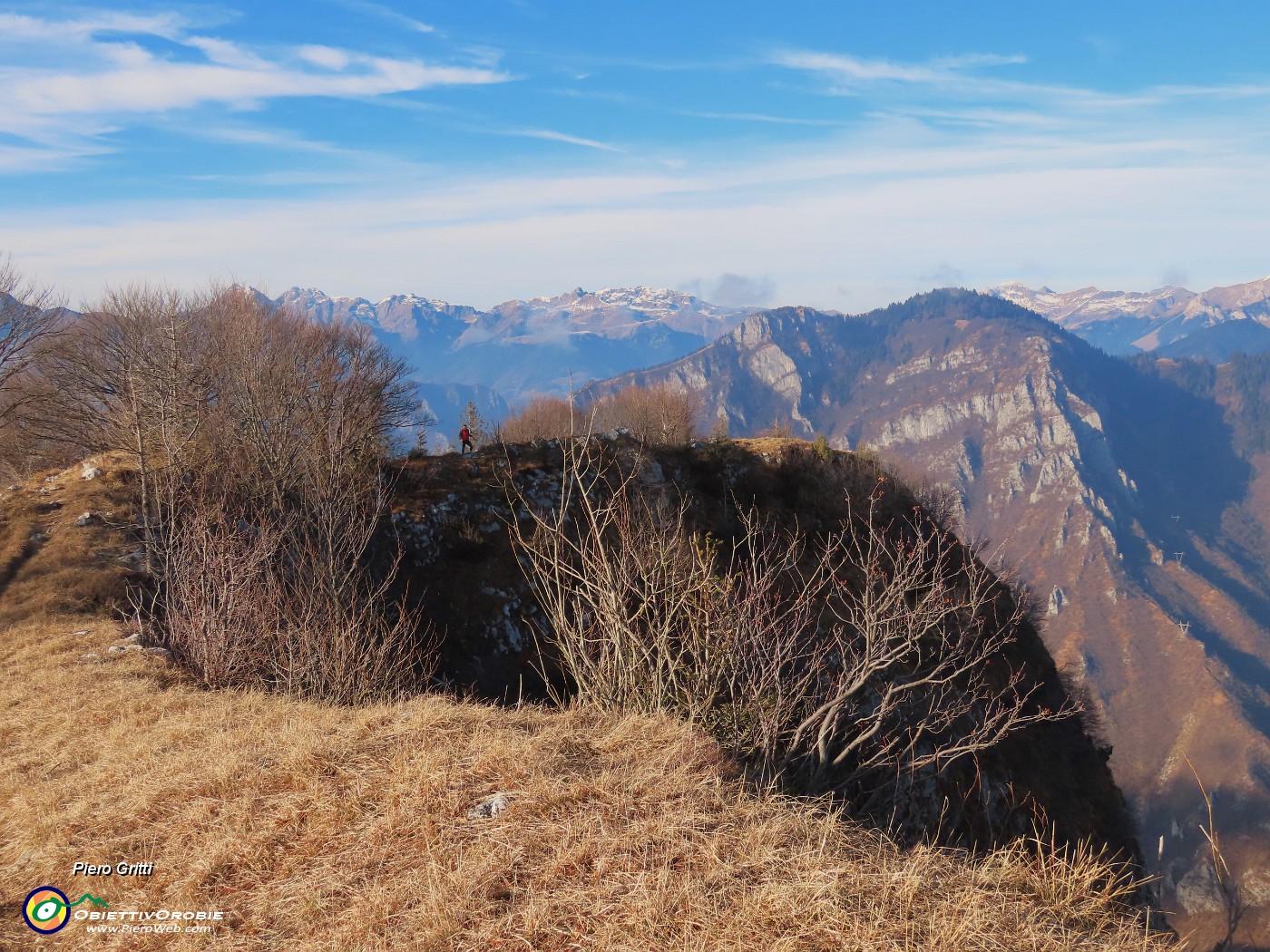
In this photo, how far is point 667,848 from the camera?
6.54 meters

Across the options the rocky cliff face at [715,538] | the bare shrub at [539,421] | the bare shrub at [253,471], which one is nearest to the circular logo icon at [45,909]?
the bare shrub at [253,471]

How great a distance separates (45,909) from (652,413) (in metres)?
57.5

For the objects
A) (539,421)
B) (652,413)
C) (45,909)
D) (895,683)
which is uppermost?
(652,413)

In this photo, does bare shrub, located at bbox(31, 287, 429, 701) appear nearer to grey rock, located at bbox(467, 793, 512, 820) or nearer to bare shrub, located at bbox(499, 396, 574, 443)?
grey rock, located at bbox(467, 793, 512, 820)

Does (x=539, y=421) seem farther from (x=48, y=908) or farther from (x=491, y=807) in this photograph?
(x=48, y=908)

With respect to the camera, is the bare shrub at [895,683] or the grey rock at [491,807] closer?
the grey rock at [491,807]

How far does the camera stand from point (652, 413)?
62.8 m

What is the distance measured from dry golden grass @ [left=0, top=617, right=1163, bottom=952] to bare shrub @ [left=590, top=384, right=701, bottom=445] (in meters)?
41.1

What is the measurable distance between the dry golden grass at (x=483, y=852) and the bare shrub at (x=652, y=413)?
135 ft

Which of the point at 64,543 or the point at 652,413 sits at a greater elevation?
the point at 652,413

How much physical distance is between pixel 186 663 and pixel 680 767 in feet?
33.7

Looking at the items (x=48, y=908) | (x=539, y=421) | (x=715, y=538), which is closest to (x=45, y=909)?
(x=48, y=908)

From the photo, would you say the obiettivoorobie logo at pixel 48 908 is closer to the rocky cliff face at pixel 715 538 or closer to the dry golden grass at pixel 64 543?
the rocky cliff face at pixel 715 538

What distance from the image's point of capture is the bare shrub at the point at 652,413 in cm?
5469
